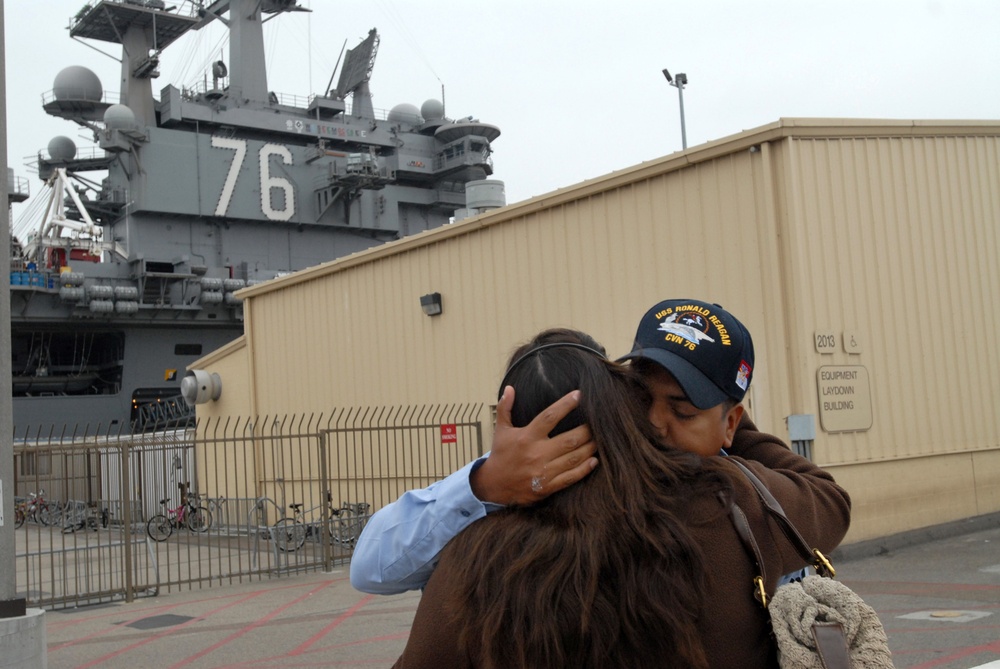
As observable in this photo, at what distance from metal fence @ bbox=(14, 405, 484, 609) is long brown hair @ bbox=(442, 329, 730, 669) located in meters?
9.73

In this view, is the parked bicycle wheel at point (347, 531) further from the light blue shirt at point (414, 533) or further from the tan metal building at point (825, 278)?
the light blue shirt at point (414, 533)

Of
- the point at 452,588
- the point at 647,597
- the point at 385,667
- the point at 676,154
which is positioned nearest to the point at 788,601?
the point at 647,597

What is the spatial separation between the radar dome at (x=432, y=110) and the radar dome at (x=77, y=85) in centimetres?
1410

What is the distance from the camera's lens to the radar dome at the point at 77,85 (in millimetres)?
38031

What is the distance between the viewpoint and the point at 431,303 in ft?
51.9

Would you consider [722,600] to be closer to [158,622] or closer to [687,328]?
[687,328]

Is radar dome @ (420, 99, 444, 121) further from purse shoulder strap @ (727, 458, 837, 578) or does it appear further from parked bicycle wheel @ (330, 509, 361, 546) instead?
purse shoulder strap @ (727, 458, 837, 578)

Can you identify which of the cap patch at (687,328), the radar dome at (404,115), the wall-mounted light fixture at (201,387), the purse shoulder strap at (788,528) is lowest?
the purse shoulder strap at (788,528)

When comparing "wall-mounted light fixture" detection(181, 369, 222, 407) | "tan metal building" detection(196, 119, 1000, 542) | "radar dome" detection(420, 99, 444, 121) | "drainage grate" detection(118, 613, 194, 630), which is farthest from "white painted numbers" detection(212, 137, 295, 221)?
"drainage grate" detection(118, 613, 194, 630)

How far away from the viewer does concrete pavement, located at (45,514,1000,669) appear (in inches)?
290

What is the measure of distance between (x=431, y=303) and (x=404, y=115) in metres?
29.9

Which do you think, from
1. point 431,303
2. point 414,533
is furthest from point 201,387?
point 414,533

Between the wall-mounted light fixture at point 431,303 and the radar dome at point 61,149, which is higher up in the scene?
the radar dome at point 61,149

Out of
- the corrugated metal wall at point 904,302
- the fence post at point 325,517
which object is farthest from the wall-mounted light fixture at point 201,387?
the corrugated metal wall at point 904,302
